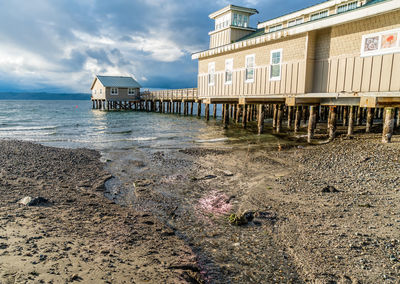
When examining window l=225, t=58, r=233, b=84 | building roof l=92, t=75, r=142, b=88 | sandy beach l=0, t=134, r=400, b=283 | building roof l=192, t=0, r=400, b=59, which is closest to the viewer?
sandy beach l=0, t=134, r=400, b=283

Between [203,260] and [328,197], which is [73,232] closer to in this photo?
[203,260]

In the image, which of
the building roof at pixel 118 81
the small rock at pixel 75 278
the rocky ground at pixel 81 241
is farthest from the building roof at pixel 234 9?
the building roof at pixel 118 81

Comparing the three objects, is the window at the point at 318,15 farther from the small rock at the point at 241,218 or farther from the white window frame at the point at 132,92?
the white window frame at the point at 132,92

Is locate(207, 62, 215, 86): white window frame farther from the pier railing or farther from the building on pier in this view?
the building on pier

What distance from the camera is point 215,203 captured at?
6.96 m

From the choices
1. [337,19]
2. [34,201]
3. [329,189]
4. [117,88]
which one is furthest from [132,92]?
[329,189]

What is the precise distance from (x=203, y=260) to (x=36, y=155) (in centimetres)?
940

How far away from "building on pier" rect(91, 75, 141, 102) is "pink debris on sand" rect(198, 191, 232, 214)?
48.5 meters

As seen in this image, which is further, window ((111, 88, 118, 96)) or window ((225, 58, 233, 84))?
window ((111, 88, 118, 96))

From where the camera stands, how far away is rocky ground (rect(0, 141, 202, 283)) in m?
3.67

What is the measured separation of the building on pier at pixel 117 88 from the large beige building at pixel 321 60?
35.9m

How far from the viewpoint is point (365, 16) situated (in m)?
10.8

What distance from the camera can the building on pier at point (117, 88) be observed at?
5203 centimetres

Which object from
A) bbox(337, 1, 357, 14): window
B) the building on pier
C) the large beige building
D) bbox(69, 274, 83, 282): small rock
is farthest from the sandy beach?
the building on pier
